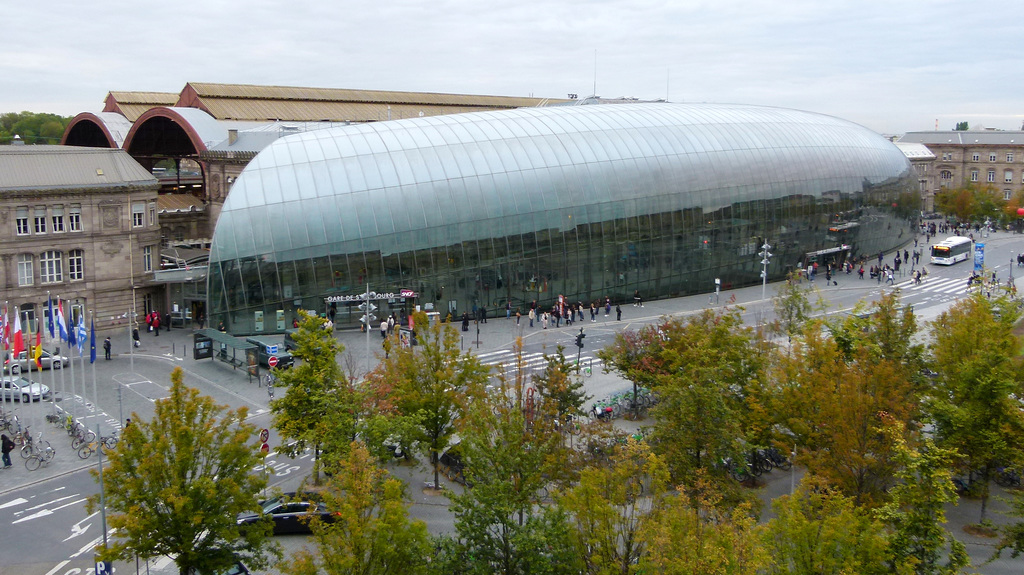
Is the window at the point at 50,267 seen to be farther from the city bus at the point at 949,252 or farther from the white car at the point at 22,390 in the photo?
the city bus at the point at 949,252

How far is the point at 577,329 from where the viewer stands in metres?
55.7

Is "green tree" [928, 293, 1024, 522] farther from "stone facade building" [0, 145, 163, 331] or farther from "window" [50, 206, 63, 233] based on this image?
"window" [50, 206, 63, 233]

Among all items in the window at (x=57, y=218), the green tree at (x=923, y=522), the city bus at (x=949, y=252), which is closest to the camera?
the green tree at (x=923, y=522)

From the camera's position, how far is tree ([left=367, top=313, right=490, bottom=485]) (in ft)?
97.8

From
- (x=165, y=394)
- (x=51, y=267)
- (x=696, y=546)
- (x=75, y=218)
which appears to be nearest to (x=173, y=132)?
(x=75, y=218)

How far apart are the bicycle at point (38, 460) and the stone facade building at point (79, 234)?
21.0m

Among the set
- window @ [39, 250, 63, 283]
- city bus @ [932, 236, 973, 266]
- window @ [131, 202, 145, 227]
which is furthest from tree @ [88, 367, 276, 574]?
city bus @ [932, 236, 973, 266]

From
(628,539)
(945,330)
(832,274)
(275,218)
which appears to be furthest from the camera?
(832,274)

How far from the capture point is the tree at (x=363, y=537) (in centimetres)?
1908

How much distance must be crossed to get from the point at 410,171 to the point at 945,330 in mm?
32740

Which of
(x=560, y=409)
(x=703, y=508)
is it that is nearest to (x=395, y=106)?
(x=560, y=409)

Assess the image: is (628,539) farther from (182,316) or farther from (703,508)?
(182,316)

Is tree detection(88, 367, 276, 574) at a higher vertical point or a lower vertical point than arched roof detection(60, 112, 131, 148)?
lower

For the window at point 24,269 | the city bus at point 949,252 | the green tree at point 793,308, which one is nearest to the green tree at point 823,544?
the green tree at point 793,308
